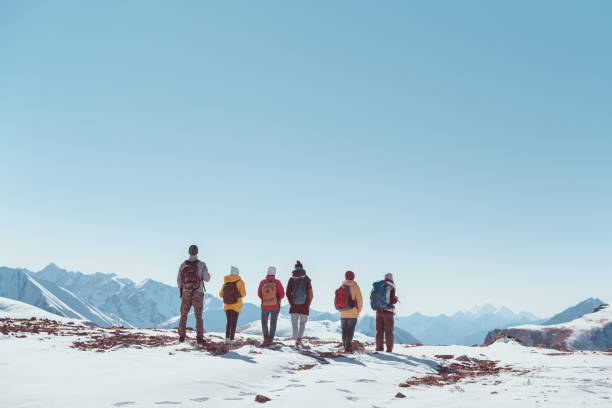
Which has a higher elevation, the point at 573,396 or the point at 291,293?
the point at 291,293

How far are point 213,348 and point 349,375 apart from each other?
524cm

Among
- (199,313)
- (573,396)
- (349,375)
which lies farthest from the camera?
(199,313)

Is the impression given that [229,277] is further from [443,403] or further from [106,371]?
[443,403]

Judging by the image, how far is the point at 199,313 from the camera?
15.8 m

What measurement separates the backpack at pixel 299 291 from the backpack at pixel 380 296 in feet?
9.22

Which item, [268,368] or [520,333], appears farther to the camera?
[520,333]

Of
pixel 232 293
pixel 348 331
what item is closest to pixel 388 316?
pixel 348 331

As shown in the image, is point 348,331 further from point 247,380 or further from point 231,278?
point 247,380

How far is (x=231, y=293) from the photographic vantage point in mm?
16969

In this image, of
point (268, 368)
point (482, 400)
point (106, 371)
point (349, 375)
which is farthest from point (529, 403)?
point (106, 371)

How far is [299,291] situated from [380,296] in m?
3.37

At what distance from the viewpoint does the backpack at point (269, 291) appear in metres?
17.3

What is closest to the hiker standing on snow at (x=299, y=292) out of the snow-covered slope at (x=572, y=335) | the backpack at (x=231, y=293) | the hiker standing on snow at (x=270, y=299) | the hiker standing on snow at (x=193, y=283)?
the hiker standing on snow at (x=270, y=299)

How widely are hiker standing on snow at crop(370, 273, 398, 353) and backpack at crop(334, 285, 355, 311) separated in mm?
1048
